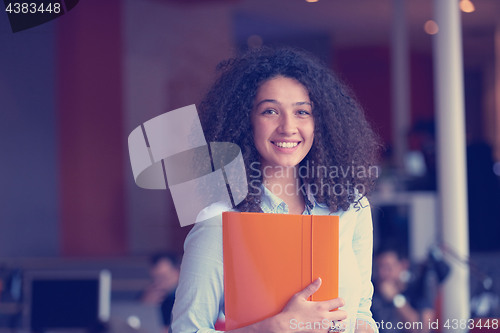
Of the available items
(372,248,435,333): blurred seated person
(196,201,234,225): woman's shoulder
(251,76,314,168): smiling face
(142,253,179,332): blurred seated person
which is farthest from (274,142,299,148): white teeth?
(142,253,179,332): blurred seated person

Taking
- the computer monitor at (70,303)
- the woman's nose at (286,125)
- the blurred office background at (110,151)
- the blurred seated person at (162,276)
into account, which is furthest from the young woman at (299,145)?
the blurred office background at (110,151)

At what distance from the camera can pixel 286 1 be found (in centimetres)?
760

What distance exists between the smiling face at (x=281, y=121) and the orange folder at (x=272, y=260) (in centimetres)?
13

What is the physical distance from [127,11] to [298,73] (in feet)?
19.6

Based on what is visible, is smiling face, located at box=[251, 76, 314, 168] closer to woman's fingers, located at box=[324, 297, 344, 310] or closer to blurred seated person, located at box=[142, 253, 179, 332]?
woman's fingers, located at box=[324, 297, 344, 310]

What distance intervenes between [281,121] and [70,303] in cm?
166

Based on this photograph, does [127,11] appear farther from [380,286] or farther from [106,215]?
[380,286]

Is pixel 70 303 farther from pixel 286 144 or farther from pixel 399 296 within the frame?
pixel 286 144

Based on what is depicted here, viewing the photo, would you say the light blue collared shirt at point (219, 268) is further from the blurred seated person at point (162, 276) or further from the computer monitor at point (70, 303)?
the blurred seated person at point (162, 276)

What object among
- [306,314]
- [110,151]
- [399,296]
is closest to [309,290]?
[306,314]

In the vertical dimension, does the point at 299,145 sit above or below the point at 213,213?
above

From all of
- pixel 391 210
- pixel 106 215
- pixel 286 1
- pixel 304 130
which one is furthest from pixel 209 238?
pixel 286 1

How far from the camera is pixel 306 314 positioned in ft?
3.29

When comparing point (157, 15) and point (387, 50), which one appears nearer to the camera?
point (157, 15)
